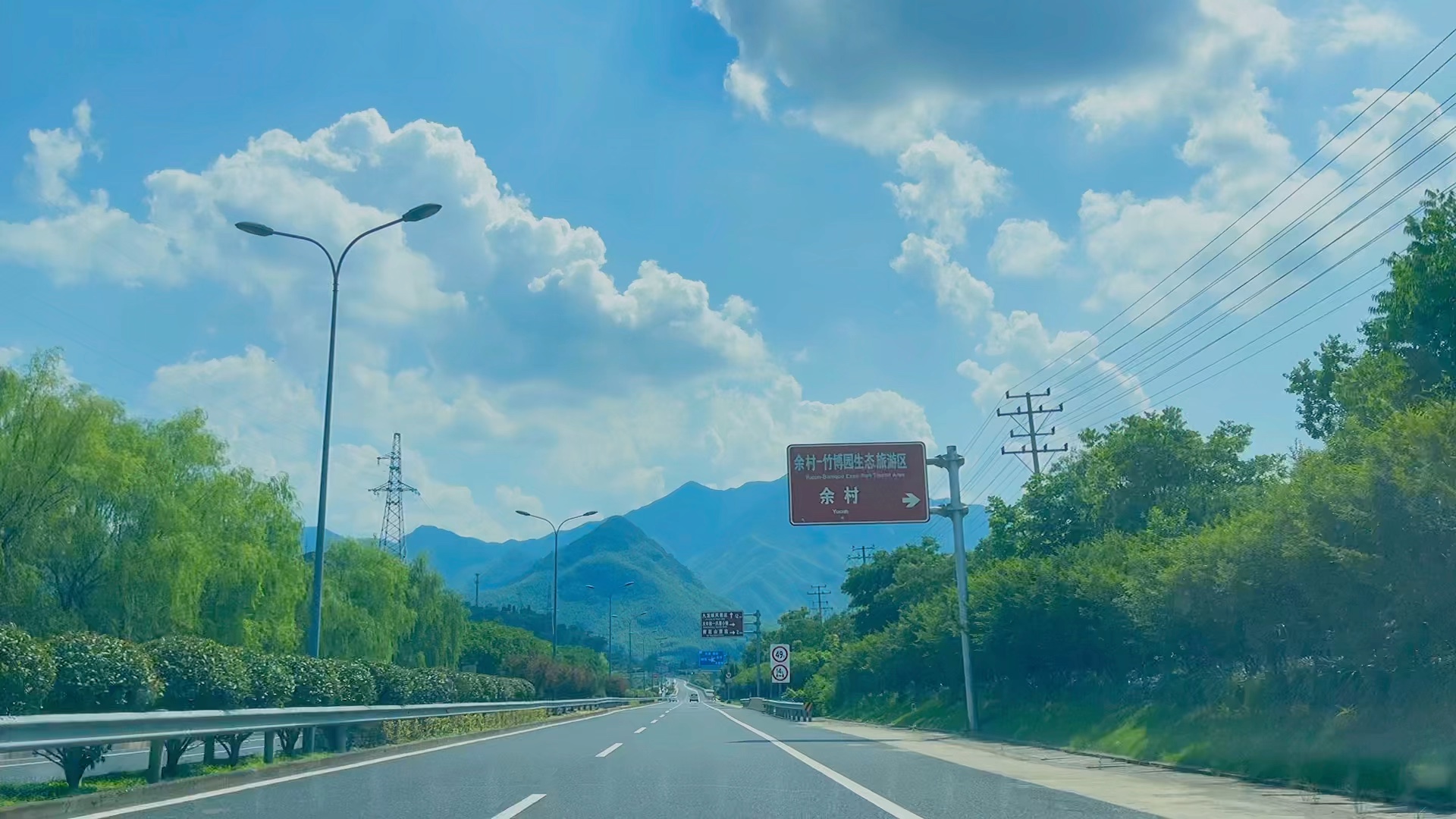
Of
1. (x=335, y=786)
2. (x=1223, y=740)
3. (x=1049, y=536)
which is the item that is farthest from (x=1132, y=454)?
(x=335, y=786)

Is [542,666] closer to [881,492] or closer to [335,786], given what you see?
[881,492]

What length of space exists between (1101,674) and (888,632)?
24867 mm

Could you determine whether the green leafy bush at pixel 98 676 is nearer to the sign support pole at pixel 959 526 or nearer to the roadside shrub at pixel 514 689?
the sign support pole at pixel 959 526

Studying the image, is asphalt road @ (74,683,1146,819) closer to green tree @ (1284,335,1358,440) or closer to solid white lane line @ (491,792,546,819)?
solid white lane line @ (491,792,546,819)

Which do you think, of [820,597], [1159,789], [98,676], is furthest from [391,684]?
[820,597]

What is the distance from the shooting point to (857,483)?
2723cm

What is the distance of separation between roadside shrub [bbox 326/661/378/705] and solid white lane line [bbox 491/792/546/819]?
842 centimetres

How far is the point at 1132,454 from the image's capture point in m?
40.6

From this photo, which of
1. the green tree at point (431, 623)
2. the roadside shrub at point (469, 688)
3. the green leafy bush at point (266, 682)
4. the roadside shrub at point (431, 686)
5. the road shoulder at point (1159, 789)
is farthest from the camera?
the green tree at point (431, 623)

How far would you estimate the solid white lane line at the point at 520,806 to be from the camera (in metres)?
9.05

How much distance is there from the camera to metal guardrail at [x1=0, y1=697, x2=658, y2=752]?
328 inches

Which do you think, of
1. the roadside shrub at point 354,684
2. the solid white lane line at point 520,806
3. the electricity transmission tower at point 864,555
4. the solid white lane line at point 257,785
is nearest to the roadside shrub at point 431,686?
the solid white lane line at point 257,785

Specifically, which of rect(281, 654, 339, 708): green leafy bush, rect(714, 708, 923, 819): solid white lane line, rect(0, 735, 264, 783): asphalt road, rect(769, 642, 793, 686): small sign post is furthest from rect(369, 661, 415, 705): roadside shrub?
rect(769, 642, 793, 686): small sign post

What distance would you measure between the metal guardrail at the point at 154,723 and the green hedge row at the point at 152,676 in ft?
2.16
